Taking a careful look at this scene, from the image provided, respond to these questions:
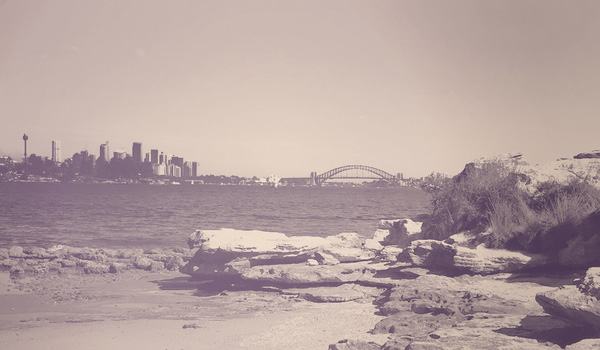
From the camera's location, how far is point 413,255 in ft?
34.0

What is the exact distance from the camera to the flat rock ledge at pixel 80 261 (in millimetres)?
16281

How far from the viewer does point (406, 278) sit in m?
10.3

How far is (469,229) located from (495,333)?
538 centimetres

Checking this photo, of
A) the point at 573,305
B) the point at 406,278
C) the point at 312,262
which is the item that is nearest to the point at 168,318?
the point at 312,262

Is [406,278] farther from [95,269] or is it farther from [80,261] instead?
[80,261]

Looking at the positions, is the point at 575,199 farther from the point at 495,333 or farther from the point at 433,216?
the point at 495,333

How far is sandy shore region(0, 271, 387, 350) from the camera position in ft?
26.7

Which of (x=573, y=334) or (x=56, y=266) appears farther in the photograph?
(x=56, y=266)

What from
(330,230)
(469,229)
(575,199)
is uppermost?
(575,199)

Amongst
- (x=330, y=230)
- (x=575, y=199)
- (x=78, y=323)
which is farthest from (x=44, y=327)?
(x=330, y=230)

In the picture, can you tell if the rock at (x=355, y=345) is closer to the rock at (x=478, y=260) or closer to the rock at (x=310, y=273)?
A: the rock at (x=478, y=260)

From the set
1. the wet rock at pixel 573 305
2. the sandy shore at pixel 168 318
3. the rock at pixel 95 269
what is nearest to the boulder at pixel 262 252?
the sandy shore at pixel 168 318

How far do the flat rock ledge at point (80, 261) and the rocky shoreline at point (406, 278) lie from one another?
0.13ft

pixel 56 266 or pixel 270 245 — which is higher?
pixel 270 245
